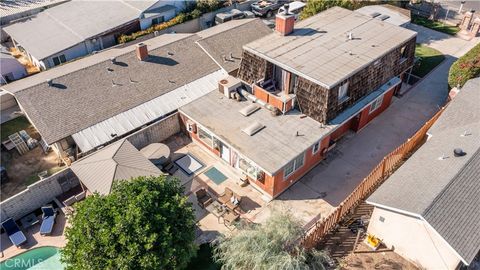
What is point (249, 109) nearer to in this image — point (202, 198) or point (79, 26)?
point (202, 198)

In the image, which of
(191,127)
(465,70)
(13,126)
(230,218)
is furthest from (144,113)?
(465,70)

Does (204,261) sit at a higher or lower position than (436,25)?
lower

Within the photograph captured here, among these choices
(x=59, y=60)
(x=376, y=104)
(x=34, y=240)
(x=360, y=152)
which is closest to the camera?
(x=34, y=240)

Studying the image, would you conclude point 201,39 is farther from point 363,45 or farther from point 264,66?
point 363,45

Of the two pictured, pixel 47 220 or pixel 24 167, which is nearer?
pixel 47 220

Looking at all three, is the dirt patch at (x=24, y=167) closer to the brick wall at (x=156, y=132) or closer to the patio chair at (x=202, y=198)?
the brick wall at (x=156, y=132)

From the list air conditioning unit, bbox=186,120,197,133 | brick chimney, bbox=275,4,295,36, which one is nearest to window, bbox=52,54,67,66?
air conditioning unit, bbox=186,120,197,133

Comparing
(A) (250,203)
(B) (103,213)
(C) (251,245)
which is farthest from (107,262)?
(A) (250,203)
